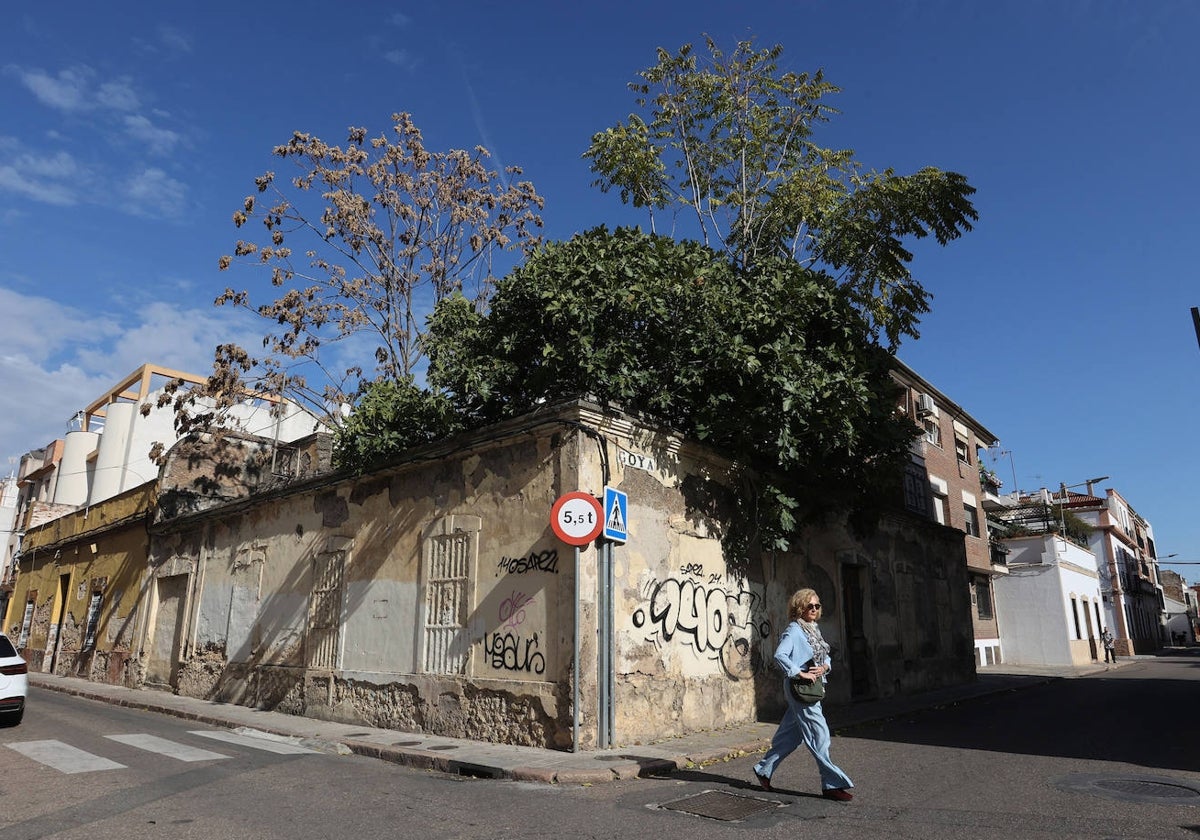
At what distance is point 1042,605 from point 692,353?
27.4 metres

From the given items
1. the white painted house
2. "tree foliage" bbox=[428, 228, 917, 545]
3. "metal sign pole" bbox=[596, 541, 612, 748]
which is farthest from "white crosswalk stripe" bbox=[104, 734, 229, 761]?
the white painted house

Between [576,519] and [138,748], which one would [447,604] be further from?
[138,748]

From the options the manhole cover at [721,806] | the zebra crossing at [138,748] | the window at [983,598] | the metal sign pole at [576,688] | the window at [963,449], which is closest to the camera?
the manhole cover at [721,806]

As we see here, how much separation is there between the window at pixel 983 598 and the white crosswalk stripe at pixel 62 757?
29814mm

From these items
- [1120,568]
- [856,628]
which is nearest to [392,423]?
[856,628]

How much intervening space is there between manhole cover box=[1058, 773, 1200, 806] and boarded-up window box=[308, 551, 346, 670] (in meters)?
9.51

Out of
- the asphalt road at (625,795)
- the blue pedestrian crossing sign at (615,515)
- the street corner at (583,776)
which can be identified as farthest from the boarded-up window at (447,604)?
the street corner at (583,776)

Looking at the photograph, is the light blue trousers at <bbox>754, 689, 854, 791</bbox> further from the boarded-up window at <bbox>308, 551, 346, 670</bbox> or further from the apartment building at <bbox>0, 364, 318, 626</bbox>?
the apartment building at <bbox>0, 364, 318, 626</bbox>

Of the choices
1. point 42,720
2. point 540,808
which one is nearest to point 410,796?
point 540,808

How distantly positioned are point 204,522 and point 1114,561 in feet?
163

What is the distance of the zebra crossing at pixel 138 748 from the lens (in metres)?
7.36

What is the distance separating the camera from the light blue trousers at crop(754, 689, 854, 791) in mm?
5734

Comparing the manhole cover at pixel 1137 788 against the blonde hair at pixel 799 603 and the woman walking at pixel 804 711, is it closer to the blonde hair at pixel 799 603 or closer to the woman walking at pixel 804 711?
the woman walking at pixel 804 711

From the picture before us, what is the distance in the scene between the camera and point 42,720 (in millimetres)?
11062
